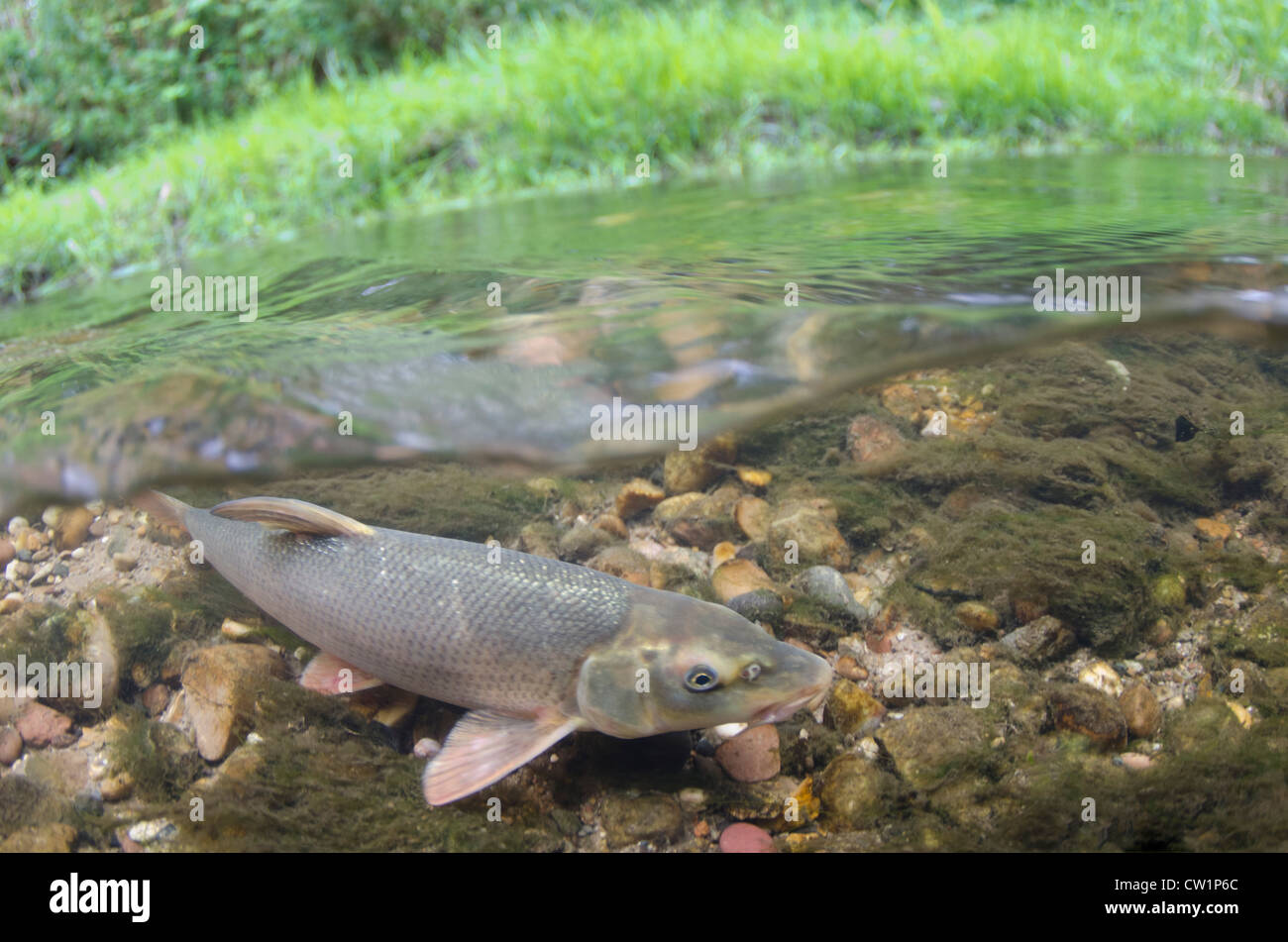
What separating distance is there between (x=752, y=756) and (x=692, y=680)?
0.26 metres

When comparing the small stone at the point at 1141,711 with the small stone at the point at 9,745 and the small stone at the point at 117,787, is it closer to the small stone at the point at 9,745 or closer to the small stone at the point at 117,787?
the small stone at the point at 117,787

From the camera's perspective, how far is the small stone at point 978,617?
276 centimetres

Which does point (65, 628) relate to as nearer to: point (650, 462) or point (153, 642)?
point (153, 642)

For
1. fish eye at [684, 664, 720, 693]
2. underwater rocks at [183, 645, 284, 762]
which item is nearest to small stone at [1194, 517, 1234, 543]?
fish eye at [684, 664, 720, 693]

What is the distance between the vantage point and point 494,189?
866cm

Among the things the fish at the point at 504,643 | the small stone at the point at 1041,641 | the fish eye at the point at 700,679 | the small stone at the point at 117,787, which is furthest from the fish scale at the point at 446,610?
the small stone at the point at 1041,641

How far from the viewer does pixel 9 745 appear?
2770 mm

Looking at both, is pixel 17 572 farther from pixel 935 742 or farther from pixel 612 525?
pixel 935 742

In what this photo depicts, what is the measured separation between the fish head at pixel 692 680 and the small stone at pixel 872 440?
2.86 feet

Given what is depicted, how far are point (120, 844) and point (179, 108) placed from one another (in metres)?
12.7

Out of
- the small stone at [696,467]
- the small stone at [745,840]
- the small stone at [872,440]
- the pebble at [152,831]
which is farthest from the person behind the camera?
the small stone at [872,440]

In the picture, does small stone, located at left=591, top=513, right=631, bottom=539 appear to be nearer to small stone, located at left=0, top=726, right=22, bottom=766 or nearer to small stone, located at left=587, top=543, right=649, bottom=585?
small stone, located at left=587, top=543, right=649, bottom=585

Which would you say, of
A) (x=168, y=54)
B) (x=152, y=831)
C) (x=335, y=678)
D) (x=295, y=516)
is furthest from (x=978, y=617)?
(x=168, y=54)
